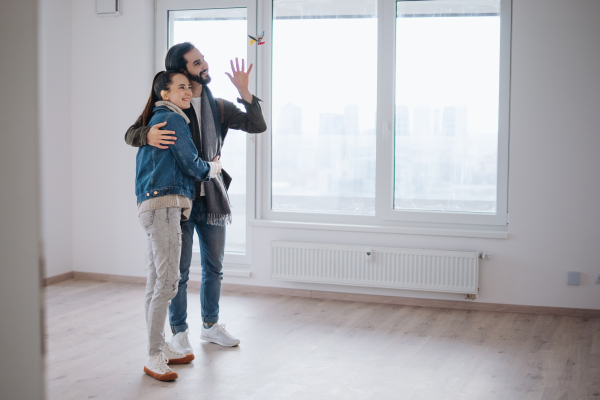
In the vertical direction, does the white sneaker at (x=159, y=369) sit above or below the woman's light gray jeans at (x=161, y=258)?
below

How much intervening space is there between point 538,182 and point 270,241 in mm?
1947

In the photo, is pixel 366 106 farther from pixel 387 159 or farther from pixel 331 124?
pixel 387 159

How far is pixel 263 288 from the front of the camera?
429 cm

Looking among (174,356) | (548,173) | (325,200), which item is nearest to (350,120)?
(325,200)

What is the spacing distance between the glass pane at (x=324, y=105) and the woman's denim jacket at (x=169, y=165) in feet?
6.39

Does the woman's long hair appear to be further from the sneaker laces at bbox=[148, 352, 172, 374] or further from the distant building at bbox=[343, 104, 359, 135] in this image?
the distant building at bbox=[343, 104, 359, 135]

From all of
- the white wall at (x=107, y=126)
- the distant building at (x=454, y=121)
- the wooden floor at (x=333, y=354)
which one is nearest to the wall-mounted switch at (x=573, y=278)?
the wooden floor at (x=333, y=354)

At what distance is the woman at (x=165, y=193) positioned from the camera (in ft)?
7.77

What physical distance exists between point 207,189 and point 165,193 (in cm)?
38

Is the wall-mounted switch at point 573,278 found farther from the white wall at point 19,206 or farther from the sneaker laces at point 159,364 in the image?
the white wall at point 19,206

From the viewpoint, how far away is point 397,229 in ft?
13.0

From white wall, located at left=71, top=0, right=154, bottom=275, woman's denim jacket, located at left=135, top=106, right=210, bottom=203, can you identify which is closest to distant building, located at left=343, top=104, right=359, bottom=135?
white wall, located at left=71, top=0, right=154, bottom=275

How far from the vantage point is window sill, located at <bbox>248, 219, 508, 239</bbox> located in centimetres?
378

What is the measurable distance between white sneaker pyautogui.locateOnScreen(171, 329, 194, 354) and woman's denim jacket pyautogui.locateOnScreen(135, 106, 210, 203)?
0.80m
